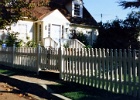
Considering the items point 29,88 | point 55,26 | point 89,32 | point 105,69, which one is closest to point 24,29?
point 55,26

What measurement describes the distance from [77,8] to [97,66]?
27.7m

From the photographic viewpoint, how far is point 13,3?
15.6 m

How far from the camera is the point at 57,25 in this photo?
32969mm

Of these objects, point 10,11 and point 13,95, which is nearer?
point 13,95

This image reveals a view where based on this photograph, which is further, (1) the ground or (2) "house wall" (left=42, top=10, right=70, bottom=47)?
(2) "house wall" (left=42, top=10, right=70, bottom=47)

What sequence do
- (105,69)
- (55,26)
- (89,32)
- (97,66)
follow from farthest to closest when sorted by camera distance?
(89,32) → (55,26) → (97,66) → (105,69)

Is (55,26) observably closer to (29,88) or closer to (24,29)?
(24,29)

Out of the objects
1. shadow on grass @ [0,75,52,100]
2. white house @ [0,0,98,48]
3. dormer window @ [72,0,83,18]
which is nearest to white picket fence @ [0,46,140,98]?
shadow on grass @ [0,75,52,100]

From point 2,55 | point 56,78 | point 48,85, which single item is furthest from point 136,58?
point 2,55

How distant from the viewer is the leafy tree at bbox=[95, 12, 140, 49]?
109ft

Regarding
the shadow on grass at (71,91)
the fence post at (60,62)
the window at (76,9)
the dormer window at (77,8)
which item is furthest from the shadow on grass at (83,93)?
the window at (76,9)

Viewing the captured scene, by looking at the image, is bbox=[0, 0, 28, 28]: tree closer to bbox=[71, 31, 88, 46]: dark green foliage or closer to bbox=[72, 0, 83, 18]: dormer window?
bbox=[71, 31, 88, 46]: dark green foliage


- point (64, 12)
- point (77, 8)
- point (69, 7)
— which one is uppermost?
point (69, 7)

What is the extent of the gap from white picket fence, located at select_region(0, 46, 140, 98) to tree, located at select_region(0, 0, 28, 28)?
6.51ft
